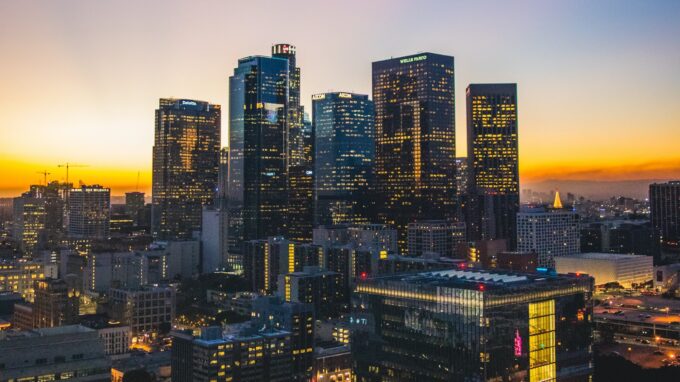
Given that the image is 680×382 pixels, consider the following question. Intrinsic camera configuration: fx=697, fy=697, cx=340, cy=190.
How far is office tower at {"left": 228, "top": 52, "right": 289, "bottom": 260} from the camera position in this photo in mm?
193500

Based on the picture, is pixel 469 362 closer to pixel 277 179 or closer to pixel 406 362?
pixel 406 362

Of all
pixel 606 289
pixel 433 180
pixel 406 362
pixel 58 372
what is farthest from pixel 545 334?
pixel 433 180

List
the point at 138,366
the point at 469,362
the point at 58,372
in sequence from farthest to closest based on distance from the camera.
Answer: the point at 138,366
the point at 58,372
the point at 469,362

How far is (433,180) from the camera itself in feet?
643

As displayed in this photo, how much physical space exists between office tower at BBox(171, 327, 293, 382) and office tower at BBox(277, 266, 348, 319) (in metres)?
38.1

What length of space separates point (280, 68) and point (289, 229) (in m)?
45.5

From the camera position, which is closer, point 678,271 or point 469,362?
point 469,362

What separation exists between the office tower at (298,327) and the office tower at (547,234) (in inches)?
3483

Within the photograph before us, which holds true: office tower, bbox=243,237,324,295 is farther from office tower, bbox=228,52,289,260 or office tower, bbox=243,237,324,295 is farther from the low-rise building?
the low-rise building

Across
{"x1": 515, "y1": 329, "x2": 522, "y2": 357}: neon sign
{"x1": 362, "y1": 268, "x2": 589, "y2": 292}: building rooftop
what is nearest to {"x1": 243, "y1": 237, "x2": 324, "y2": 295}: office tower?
{"x1": 362, "y1": 268, "x2": 589, "y2": 292}: building rooftop

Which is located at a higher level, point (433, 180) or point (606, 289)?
point (433, 180)

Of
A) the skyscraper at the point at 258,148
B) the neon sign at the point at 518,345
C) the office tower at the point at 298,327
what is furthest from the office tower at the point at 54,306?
the neon sign at the point at 518,345

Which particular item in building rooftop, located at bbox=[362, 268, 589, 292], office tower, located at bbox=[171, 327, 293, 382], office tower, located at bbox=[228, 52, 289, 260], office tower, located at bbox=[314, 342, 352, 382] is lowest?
office tower, located at bbox=[314, 342, 352, 382]

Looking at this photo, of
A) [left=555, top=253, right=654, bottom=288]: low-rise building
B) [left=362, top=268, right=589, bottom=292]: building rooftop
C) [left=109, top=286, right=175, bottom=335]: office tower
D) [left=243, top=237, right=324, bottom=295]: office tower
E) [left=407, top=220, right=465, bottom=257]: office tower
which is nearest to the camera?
[left=362, top=268, right=589, bottom=292]: building rooftop
